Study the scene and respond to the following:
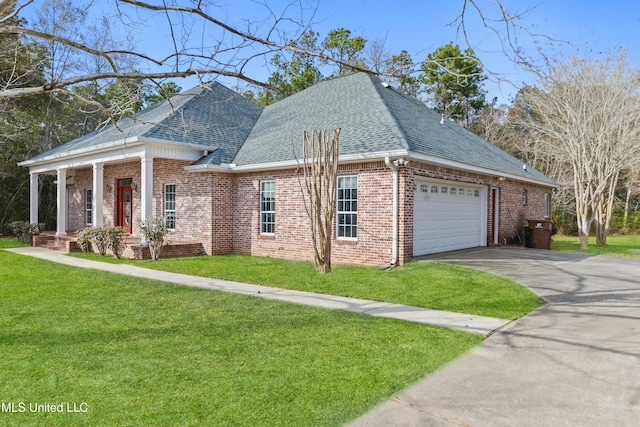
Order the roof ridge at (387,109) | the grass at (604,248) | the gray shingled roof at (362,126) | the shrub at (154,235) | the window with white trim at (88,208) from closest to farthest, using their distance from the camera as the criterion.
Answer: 1. the roof ridge at (387,109)
2. the gray shingled roof at (362,126)
3. the shrub at (154,235)
4. the grass at (604,248)
5. the window with white trim at (88,208)

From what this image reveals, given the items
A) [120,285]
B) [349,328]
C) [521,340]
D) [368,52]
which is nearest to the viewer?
[521,340]

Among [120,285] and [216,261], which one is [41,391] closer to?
[120,285]

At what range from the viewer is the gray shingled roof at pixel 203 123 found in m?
13.9

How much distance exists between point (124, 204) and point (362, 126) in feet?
36.4

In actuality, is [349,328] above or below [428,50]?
below

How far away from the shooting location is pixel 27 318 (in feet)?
19.4

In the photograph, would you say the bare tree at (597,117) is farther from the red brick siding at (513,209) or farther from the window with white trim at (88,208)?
the window with white trim at (88,208)

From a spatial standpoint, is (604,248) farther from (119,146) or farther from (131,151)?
(119,146)

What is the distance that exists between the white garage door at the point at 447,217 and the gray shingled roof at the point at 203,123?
6.03 metres

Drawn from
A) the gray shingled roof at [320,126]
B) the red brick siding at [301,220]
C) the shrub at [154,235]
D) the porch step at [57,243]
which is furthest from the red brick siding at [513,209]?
the porch step at [57,243]

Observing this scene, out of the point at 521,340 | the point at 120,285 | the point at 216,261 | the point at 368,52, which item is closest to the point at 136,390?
the point at 521,340

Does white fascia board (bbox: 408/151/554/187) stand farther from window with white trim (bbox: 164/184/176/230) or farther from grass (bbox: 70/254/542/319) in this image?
window with white trim (bbox: 164/184/176/230)

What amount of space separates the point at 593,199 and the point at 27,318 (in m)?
18.4

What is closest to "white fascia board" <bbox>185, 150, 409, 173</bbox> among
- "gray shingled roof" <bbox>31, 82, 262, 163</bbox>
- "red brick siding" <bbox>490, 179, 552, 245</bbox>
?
"gray shingled roof" <bbox>31, 82, 262, 163</bbox>
